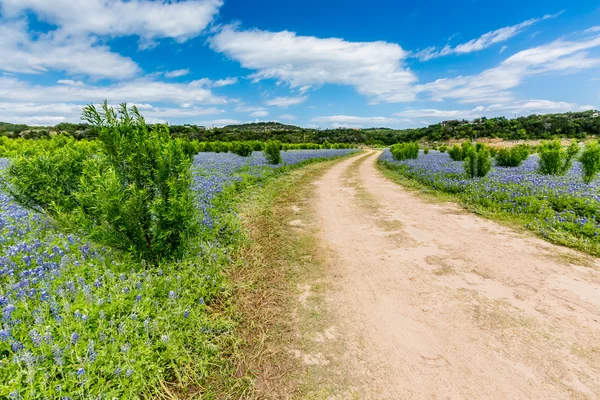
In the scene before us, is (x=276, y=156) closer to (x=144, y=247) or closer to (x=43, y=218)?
(x=43, y=218)

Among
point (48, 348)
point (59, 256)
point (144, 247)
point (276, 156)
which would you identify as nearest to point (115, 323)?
point (48, 348)

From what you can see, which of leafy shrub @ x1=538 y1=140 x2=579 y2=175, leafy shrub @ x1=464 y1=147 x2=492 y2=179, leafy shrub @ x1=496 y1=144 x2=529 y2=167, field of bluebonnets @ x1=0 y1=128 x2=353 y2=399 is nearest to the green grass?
leafy shrub @ x1=464 y1=147 x2=492 y2=179

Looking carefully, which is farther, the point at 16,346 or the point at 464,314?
the point at 464,314

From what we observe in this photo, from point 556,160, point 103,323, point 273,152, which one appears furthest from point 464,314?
point 273,152

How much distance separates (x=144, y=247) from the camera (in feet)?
14.0

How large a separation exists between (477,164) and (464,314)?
12614 millimetres

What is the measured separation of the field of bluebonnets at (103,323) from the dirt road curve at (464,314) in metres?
1.74

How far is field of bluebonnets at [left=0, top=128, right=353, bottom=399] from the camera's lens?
A: 242 centimetres

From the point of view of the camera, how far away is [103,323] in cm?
299

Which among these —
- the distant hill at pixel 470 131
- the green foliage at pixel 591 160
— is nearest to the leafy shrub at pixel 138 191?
the green foliage at pixel 591 160

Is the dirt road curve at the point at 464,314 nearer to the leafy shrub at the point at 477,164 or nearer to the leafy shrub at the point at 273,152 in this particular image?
the leafy shrub at the point at 477,164

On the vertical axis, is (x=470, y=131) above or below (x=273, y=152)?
above

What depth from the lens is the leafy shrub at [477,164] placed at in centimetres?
1352

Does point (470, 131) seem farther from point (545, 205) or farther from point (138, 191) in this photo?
point (138, 191)
